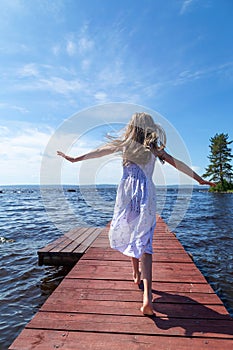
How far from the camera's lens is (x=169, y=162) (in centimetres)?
Result: 286

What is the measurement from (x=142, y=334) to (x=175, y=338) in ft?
0.98

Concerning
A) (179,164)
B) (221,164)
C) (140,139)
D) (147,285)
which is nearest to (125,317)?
(147,285)

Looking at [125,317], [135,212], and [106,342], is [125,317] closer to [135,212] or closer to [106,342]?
[106,342]

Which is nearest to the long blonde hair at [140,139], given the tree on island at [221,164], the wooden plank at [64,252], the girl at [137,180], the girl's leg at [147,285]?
the girl at [137,180]

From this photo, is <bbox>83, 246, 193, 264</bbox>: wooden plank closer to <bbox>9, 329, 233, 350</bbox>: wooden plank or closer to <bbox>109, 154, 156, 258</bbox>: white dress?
<bbox>109, 154, 156, 258</bbox>: white dress

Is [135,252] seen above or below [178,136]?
below

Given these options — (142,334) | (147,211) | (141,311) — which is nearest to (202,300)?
(141,311)

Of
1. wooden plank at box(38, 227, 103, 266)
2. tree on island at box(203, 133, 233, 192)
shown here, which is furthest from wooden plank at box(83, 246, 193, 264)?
tree on island at box(203, 133, 233, 192)

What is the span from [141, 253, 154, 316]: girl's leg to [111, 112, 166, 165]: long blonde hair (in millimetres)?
1094

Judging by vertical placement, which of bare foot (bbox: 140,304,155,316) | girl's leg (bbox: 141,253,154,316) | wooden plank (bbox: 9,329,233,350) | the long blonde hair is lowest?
wooden plank (bbox: 9,329,233,350)

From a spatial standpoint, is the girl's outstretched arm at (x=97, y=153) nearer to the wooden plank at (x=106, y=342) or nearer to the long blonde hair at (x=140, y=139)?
the long blonde hair at (x=140, y=139)

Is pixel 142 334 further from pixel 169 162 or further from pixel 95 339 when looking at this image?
pixel 169 162

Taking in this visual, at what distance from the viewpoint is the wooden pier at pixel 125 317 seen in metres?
2.14

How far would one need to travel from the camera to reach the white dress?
2691 mm
